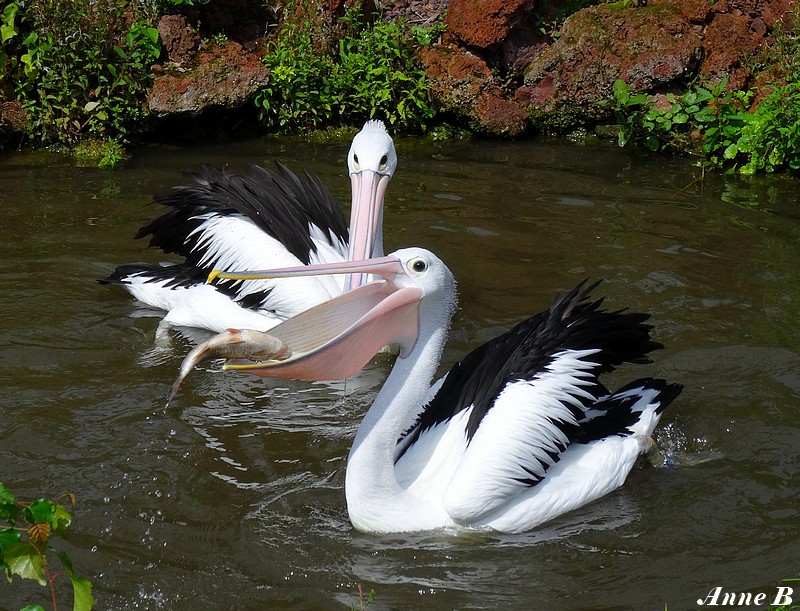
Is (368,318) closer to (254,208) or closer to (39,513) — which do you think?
(39,513)

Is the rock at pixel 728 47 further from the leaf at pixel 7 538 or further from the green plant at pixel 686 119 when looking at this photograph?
the leaf at pixel 7 538

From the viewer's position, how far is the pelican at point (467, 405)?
3453 mm

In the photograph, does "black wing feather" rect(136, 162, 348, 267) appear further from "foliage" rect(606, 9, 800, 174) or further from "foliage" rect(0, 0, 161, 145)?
"foliage" rect(606, 9, 800, 174)

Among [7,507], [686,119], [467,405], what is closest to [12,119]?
[686,119]

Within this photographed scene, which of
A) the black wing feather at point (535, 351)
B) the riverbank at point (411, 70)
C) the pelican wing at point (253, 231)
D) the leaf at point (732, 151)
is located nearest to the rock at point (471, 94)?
the riverbank at point (411, 70)

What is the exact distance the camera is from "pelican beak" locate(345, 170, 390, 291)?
488 centimetres

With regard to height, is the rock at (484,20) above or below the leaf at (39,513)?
above

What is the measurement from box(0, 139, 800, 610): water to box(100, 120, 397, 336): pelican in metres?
0.24

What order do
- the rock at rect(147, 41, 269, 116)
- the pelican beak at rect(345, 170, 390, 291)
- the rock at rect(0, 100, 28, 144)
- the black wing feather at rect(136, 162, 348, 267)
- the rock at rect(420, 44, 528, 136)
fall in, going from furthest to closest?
the rock at rect(420, 44, 528, 136)
the rock at rect(147, 41, 269, 116)
the rock at rect(0, 100, 28, 144)
the black wing feather at rect(136, 162, 348, 267)
the pelican beak at rect(345, 170, 390, 291)

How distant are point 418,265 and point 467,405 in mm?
666

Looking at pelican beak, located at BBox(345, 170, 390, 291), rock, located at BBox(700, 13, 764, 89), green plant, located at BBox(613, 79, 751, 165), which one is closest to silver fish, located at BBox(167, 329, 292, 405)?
pelican beak, located at BBox(345, 170, 390, 291)

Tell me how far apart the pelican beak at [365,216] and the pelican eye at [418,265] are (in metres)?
1.27

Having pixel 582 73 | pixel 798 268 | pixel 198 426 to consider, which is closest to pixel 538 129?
pixel 582 73

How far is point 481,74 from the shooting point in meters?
8.30
